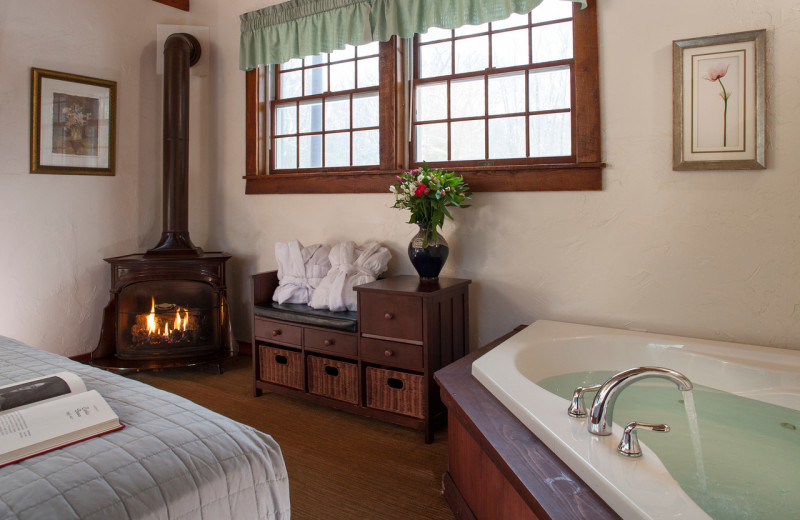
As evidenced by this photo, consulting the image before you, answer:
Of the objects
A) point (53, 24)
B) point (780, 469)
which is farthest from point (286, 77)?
point (780, 469)

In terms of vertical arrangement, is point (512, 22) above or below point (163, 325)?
above

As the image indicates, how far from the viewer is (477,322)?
122 inches

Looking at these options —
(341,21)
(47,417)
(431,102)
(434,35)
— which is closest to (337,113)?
(341,21)

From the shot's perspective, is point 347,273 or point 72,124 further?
point 72,124

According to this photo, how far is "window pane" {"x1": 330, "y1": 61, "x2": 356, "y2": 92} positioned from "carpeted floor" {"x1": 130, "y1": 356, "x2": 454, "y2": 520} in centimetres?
213

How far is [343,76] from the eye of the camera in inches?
146

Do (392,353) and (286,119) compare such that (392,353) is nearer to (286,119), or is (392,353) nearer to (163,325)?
(163,325)

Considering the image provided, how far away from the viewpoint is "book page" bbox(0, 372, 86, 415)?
1.25 m

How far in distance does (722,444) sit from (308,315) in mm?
2063

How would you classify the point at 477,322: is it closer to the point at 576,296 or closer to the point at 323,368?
the point at 576,296

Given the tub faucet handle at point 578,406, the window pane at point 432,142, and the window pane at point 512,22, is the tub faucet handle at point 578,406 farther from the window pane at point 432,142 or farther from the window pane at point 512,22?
the window pane at point 512,22

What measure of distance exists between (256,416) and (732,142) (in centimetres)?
274

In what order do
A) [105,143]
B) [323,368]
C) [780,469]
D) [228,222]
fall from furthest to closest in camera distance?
1. [228,222]
2. [105,143]
3. [323,368]
4. [780,469]

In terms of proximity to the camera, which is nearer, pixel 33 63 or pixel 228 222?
pixel 33 63
